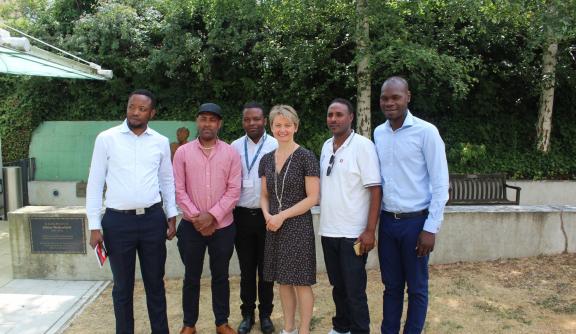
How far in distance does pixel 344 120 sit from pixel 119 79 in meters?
8.06

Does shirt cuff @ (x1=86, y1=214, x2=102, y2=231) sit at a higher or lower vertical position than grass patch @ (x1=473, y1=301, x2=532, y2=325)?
higher

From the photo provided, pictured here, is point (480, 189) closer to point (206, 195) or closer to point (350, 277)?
point (350, 277)

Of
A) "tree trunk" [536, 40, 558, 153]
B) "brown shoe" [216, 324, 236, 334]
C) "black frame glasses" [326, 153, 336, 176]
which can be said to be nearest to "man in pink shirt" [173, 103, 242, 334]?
"brown shoe" [216, 324, 236, 334]

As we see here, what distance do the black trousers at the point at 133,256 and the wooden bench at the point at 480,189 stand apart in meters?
4.47

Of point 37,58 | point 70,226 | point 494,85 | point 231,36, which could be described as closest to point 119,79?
point 231,36

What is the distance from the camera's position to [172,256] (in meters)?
5.16

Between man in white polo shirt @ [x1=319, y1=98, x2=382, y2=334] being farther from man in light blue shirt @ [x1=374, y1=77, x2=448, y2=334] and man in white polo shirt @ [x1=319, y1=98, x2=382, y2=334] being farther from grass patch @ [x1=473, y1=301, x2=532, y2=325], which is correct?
grass patch @ [x1=473, y1=301, x2=532, y2=325]

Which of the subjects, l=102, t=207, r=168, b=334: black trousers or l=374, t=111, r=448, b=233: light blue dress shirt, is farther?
l=102, t=207, r=168, b=334: black trousers

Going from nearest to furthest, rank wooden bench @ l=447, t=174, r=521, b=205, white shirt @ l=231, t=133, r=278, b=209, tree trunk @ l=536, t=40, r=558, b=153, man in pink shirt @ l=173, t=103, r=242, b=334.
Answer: man in pink shirt @ l=173, t=103, r=242, b=334, white shirt @ l=231, t=133, r=278, b=209, wooden bench @ l=447, t=174, r=521, b=205, tree trunk @ l=536, t=40, r=558, b=153

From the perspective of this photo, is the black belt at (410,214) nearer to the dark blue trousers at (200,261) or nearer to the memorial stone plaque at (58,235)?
the dark blue trousers at (200,261)

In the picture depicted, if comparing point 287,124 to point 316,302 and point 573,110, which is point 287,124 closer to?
point 316,302

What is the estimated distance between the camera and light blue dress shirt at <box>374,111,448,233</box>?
3.09 meters

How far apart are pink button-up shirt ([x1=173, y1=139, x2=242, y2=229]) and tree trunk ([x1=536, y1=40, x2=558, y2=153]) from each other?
25.8ft

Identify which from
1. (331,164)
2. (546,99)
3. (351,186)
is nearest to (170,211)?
(331,164)
